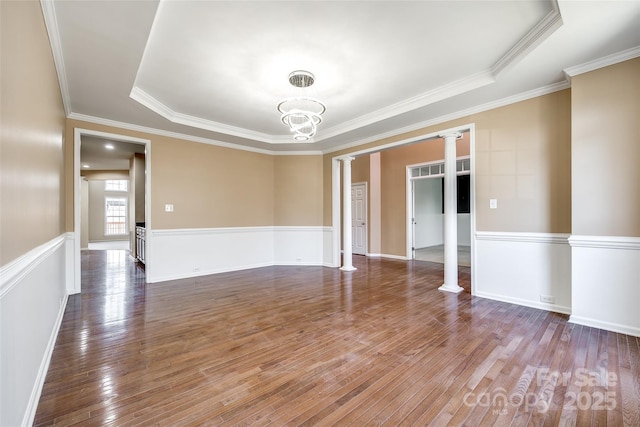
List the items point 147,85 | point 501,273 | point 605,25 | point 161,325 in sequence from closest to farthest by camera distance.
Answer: point 605,25 → point 161,325 → point 147,85 → point 501,273

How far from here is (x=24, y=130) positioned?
5.06 feet

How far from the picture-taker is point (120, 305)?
3.45m

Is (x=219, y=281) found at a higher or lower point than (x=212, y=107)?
lower

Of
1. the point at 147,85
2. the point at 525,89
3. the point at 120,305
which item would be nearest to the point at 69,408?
the point at 120,305

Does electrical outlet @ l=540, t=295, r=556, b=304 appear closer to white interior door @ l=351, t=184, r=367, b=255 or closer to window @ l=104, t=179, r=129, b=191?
white interior door @ l=351, t=184, r=367, b=255

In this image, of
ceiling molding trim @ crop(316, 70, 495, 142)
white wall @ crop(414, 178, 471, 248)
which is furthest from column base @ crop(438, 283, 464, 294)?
white wall @ crop(414, 178, 471, 248)

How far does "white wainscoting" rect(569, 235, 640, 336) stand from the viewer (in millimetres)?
2527

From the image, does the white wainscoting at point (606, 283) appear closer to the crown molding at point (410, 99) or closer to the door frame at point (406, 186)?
the door frame at point (406, 186)

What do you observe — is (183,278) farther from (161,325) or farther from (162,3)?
(162,3)

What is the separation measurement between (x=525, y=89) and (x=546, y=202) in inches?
54.3

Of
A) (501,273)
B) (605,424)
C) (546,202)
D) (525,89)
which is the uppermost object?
(525,89)

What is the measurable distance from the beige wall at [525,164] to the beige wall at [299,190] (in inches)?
113

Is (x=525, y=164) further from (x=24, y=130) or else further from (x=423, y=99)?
(x=24, y=130)

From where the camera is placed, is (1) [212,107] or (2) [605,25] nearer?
(2) [605,25]
